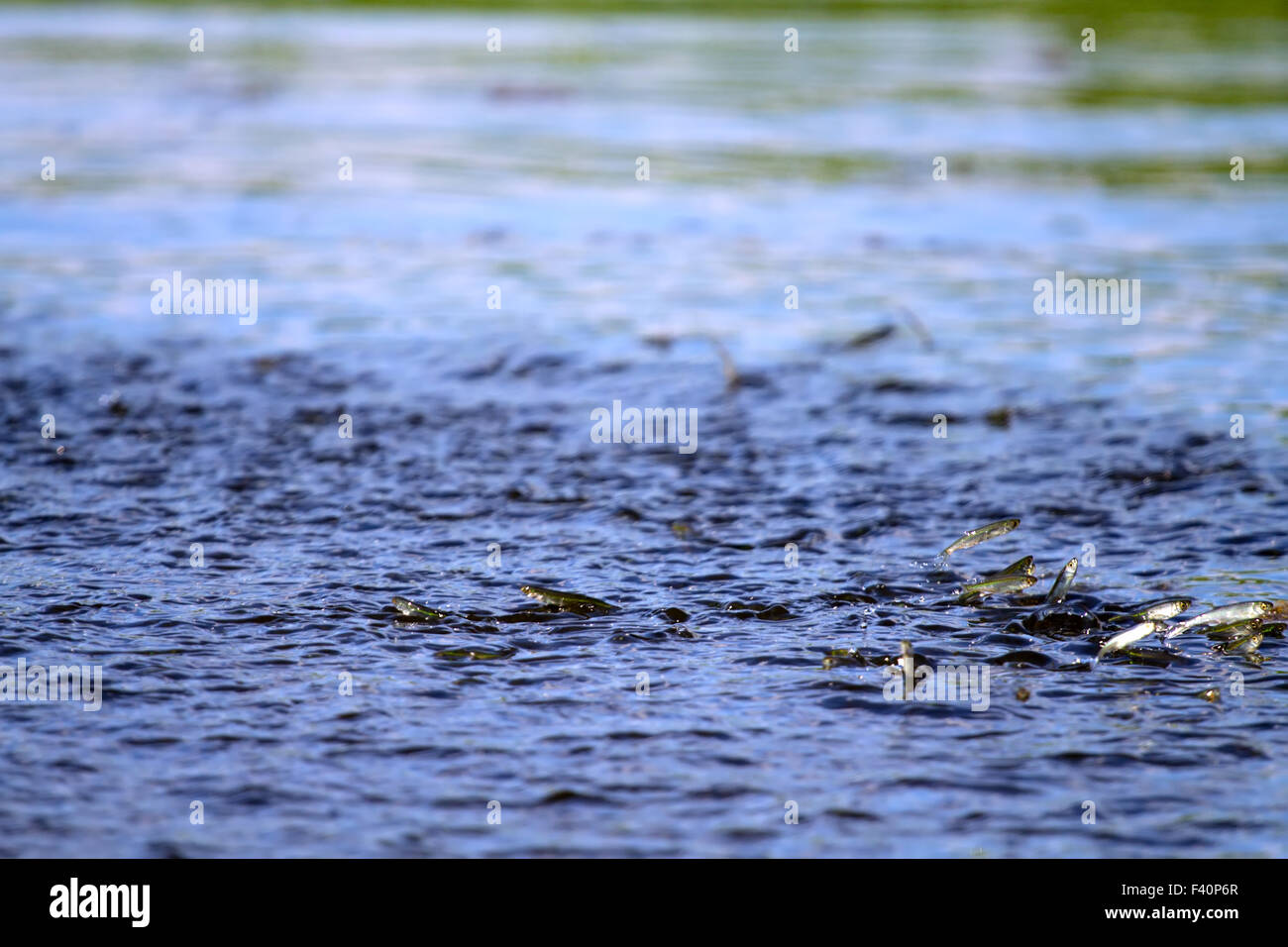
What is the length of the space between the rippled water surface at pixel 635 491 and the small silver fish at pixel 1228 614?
0.12 meters

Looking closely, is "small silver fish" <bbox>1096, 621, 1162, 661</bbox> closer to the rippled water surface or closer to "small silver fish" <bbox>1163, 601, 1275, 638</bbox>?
the rippled water surface

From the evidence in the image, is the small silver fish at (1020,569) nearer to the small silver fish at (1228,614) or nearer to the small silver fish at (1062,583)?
the small silver fish at (1062,583)

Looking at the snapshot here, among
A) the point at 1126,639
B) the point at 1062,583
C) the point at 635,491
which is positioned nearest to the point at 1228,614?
the point at 1126,639

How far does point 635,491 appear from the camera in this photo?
8203 mm

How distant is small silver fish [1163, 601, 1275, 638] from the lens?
604 cm

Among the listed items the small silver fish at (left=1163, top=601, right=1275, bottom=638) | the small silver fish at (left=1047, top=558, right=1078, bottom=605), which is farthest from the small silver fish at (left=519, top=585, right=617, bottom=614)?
the small silver fish at (left=1163, top=601, right=1275, bottom=638)

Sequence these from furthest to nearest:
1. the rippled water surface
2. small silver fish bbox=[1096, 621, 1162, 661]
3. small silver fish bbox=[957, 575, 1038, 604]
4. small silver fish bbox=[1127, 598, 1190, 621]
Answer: small silver fish bbox=[957, 575, 1038, 604] < small silver fish bbox=[1127, 598, 1190, 621] < small silver fish bbox=[1096, 621, 1162, 661] < the rippled water surface

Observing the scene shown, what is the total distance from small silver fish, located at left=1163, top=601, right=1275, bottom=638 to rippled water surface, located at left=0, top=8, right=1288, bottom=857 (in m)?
0.12

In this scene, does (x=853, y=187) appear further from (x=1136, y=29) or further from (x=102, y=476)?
(x=1136, y=29)

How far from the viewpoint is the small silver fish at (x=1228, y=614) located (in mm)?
6043

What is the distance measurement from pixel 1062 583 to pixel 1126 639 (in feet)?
1.94

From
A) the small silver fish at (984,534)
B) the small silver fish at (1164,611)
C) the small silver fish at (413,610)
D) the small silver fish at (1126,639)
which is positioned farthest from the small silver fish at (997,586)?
the small silver fish at (413,610)

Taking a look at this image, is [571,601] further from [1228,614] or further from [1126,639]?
[1228,614]

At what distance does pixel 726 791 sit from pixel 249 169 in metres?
15.4
